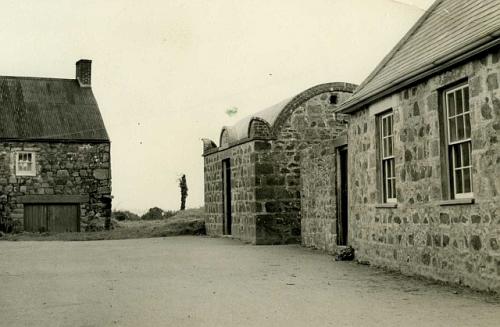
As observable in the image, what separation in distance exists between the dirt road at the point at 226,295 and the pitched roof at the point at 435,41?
3361 mm

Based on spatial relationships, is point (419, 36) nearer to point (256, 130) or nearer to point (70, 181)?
point (256, 130)

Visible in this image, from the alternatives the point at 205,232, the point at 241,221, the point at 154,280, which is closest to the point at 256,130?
the point at 241,221

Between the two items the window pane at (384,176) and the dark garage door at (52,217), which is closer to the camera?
the window pane at (384,176)

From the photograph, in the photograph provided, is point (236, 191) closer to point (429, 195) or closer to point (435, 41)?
point (435, 41)

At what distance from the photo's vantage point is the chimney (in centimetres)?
3531

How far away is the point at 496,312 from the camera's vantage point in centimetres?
760

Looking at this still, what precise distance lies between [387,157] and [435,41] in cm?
236

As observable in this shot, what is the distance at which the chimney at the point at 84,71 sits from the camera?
35312 mm

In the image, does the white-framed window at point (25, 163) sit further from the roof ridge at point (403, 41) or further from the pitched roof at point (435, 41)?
the roof ridge at point (403, 41)

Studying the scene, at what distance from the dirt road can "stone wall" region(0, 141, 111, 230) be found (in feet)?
54.3

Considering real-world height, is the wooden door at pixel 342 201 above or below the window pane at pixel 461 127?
below

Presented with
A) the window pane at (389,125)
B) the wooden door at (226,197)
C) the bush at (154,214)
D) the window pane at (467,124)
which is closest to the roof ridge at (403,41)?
the window pane at (389,125)

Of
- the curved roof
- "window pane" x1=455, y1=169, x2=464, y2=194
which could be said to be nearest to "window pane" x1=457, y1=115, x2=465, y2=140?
"window pane" x1=455, y1=169, x2=464, y2=194

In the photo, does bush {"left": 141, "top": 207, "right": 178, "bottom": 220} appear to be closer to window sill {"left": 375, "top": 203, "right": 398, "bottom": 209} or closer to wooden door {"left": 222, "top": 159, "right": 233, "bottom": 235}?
wooden door {"left": 222, "top": 159, "right": 233, "bottom": 235}
